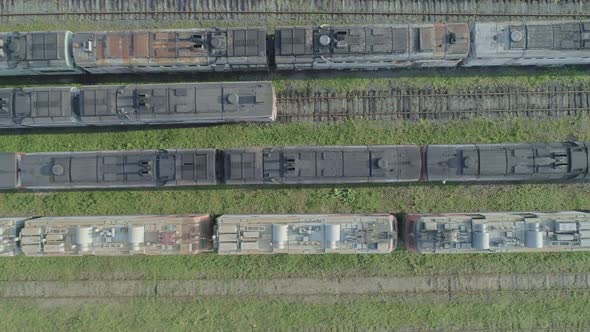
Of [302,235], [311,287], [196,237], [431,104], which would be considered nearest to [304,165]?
[302,235]

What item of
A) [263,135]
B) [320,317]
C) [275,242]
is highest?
[263,135]

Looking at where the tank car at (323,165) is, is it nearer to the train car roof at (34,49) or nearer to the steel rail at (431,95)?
the steel rail at (431,95)

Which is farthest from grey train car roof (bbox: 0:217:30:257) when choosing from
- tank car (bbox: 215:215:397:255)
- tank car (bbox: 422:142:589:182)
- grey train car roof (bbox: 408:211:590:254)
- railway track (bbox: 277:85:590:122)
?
tank car (bbox: 422:142:589:182)

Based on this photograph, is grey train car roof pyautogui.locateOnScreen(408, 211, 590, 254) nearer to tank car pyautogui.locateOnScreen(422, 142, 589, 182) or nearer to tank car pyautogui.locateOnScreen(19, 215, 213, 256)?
tank car pyautogui.locateOnScreen(422, 142, 589, 182)

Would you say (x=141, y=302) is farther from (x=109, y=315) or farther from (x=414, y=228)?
(x=414, y=228)

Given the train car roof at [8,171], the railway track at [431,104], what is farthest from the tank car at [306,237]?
the train car roof at [8,171]

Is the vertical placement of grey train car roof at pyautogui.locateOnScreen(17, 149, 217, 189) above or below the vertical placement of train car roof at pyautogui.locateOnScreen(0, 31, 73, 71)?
below

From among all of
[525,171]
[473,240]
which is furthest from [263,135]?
[525,171]
